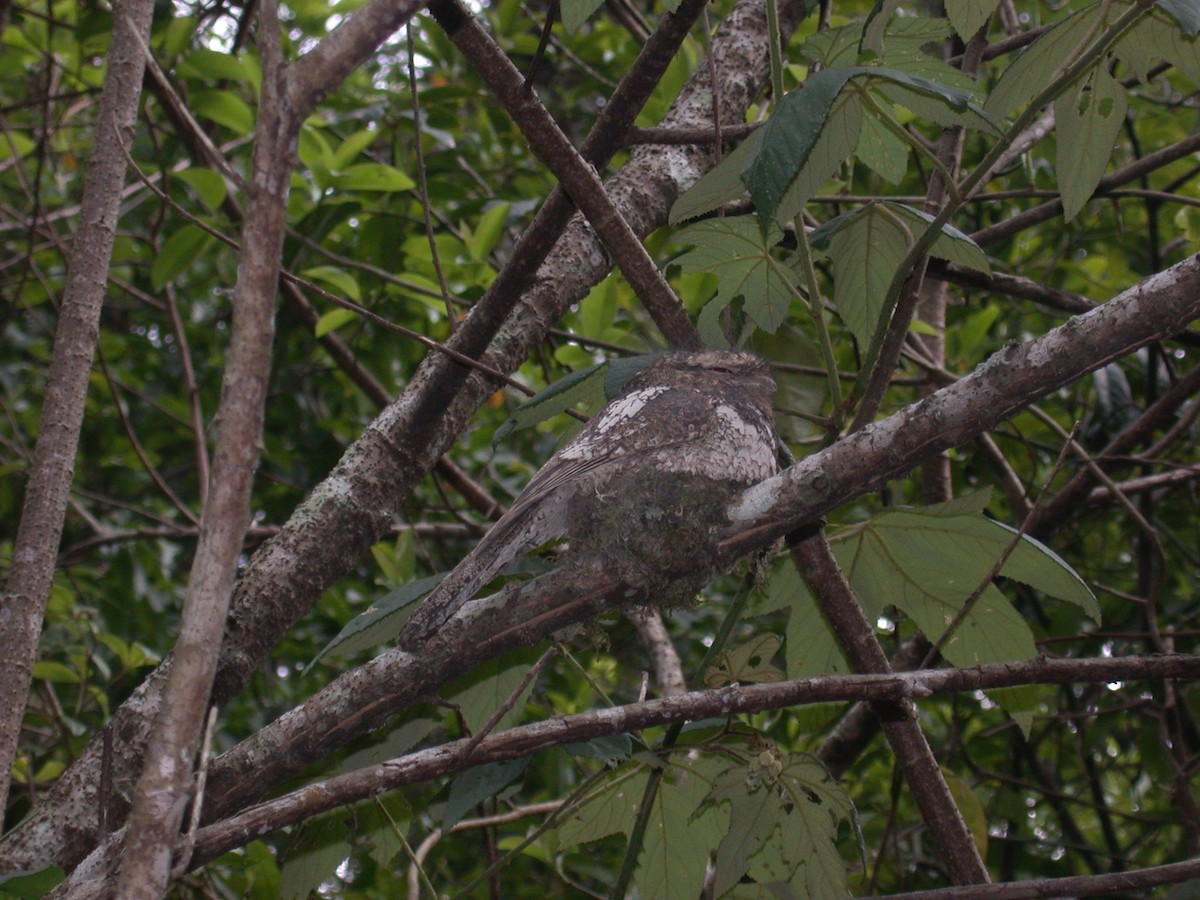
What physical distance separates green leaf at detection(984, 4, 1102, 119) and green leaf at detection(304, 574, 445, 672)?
1.33m

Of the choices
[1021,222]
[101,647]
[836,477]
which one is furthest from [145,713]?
[101,647]

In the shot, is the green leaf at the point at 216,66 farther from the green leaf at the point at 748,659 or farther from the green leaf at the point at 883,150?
the green leaf at the point at 748,659

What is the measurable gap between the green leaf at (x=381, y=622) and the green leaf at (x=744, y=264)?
31.9 inches

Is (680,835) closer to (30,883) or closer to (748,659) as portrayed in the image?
(748,659)

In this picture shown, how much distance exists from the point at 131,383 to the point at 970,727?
4567 millimetres

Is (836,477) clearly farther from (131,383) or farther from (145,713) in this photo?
(131,383)

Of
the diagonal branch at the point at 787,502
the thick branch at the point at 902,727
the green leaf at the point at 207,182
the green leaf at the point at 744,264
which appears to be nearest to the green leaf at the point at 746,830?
the thick branch at the point at 902,727

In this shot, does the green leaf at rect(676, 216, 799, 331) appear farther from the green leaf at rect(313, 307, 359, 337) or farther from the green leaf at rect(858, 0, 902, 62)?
the green leaf at rect(313, 307, 359, 337)

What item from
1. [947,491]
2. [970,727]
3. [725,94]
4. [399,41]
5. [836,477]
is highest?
[399,41]

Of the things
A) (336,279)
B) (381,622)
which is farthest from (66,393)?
(336,279)

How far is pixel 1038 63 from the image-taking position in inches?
71.0

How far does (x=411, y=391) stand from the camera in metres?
2.52

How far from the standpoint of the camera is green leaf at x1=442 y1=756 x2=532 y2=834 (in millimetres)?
1857

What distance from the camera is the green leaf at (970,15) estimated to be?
1772 mm
